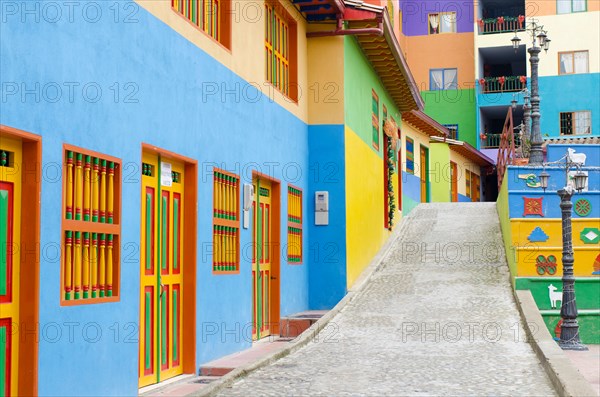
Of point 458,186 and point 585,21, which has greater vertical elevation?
point 585,21

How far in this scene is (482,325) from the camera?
1250cm

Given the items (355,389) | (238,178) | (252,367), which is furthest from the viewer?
(238,178)

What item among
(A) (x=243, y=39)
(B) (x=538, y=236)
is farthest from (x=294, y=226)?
(B) (x=538, y=236)

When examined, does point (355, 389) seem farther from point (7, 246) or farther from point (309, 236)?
point (309, 236)

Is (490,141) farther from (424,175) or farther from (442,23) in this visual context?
(424,175)

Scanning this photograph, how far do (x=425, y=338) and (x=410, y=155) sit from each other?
14907 millimetres

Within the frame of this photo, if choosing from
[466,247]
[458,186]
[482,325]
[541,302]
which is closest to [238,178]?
[482,325]

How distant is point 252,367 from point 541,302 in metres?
7.39

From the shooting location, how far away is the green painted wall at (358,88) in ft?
49.5

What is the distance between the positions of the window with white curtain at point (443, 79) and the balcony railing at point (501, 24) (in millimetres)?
2261

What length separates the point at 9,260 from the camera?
238 inches

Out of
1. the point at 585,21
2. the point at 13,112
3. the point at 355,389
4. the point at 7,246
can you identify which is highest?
the point at 585,21

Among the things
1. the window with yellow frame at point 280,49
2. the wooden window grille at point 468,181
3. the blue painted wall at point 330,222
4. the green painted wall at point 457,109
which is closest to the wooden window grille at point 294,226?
the blue painted wall at point 330,222

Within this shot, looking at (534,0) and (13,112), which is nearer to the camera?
(13,112)
